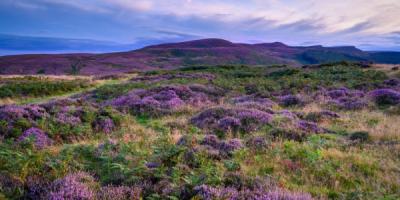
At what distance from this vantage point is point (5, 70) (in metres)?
60.2

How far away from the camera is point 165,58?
91.3m

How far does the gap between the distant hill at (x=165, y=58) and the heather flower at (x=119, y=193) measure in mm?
55666


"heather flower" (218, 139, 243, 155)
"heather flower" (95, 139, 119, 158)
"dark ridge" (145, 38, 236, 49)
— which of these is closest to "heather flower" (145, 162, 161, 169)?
"heather flower" (95, 139, 119, 158)

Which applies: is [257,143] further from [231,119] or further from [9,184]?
[9,184]

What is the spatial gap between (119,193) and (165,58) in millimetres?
86355

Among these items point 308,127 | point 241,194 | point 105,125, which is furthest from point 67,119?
point 241,194

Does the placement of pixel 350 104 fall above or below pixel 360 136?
above

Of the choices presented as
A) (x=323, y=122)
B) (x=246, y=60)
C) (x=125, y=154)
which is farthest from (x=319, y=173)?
(x=246, y=60)

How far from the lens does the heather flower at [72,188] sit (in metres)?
5.82

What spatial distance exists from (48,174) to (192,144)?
4048mm

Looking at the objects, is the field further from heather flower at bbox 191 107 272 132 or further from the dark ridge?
the dark ridge

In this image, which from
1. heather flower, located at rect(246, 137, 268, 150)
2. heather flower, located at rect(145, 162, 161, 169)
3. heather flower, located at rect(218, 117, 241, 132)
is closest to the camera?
heather flower, located at rect(145, 162, 161, 169)

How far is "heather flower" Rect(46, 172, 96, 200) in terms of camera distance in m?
5.82

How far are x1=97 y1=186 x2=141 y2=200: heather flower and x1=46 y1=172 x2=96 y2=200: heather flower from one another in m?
0.17
